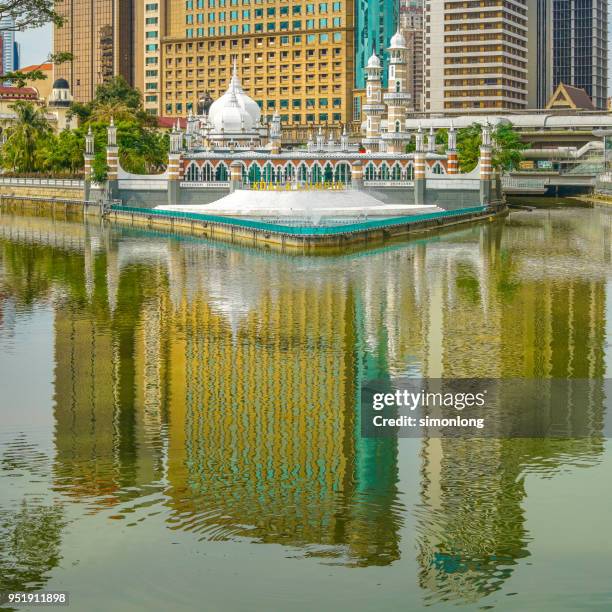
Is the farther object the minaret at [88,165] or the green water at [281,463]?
the minaret at [88,165]

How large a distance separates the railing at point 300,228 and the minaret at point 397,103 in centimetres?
1790

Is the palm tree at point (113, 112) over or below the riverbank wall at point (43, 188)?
over

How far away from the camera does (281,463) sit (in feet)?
82.4

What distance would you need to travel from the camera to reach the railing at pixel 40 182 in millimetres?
115819

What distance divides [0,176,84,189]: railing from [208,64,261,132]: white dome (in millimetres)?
15776

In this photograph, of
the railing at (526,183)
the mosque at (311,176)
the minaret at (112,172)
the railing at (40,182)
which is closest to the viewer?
the mosque at (311,176)

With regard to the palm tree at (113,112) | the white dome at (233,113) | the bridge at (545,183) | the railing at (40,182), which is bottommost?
the railing at (40,182)

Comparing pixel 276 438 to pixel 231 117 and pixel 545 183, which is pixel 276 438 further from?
pixel 545 183

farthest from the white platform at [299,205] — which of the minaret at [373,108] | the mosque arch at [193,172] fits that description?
the minaret at [373,108]

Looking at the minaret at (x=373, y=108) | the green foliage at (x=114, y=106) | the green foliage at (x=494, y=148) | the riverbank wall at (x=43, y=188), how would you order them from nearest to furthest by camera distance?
the riverbank wall at (x=43, y=188) → the minaret at (x=373, y=108) → the green foliage at (x=494, y=148) → the green foliage at (x=114, y=106)

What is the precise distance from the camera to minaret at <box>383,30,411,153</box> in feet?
384

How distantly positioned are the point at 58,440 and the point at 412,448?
7.75 metres

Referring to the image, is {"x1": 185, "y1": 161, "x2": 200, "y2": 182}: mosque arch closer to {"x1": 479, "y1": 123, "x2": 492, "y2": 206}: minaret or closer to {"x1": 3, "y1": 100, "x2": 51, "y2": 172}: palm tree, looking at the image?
{"x1": 479, "y1": 123, "x2": 492, "y2": 206}: minaret

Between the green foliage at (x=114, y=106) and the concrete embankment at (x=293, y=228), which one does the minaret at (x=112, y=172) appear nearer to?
the concrete embankment at (x=293, y=228)
